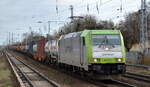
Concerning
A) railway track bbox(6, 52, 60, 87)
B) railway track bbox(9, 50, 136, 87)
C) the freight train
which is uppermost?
the freight train

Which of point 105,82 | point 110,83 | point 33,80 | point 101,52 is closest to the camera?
point 101,52

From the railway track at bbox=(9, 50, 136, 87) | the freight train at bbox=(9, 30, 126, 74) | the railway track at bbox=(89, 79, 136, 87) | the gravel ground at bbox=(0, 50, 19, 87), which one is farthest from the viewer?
the gravel ground at bbox=(0, 50, 19, 87)

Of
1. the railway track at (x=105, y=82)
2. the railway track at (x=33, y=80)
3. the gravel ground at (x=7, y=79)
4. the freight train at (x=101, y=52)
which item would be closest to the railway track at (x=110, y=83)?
the railway track at (x=105, y=82)

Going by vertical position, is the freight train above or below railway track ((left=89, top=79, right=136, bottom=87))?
above

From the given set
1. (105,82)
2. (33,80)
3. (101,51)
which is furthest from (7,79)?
(101,51)

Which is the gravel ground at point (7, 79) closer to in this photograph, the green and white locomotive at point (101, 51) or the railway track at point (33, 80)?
the railway track at point (33, 80)

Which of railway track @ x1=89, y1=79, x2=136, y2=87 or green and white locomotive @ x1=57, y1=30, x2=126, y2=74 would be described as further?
green and white locomotive @ x1=57, y1=30, x2=126, y2=74

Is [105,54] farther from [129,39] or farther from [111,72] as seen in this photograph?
[129,39]

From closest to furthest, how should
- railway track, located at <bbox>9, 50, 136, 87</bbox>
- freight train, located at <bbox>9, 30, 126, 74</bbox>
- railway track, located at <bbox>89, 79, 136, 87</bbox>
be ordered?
railway track, located at <bbox>89, 79, 136, 87</bbox>, railway track, located at <bbox>9, 50, 136, 87</bbox>, freight train, located at <bbox>9, 30, 126, 74</bbox>

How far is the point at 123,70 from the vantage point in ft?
57.2

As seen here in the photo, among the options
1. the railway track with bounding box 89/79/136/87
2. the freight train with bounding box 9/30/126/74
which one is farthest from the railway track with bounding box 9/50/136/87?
the freight train with bounding box 9/30/126/74

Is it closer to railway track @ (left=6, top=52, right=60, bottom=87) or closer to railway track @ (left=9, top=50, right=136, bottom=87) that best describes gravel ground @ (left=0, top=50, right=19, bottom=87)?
railway track @ (left=6, top=52, right=60, bottom=87)

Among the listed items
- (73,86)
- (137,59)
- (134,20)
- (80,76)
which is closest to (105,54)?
(73,86)

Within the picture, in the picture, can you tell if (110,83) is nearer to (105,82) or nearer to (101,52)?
(105,82)
